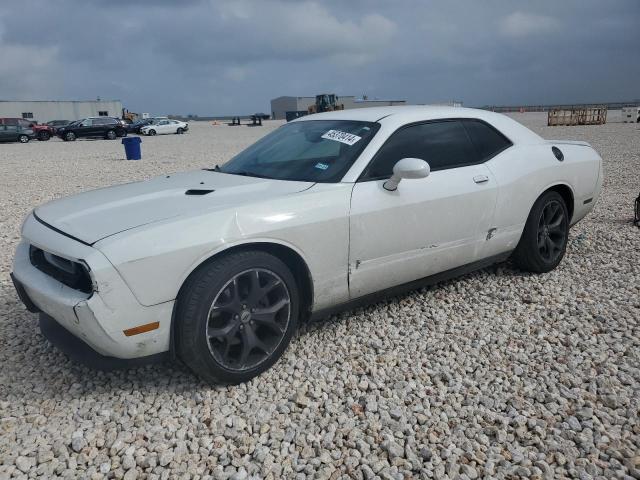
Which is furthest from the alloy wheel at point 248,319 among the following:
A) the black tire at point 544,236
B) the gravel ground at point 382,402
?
the black tire at point 544,236

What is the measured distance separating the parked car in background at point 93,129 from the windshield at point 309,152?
28.5m

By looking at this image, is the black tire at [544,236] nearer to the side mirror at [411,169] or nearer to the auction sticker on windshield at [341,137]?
the side mirror at [411,169]

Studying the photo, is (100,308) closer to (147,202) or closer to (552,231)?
(147,202)

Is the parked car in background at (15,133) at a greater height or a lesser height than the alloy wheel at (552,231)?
greater

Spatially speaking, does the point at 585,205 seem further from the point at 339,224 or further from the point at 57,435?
the point at 57,435

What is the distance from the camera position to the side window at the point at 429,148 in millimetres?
3207

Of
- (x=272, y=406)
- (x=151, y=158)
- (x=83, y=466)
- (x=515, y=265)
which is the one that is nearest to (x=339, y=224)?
(x=272, y=406)

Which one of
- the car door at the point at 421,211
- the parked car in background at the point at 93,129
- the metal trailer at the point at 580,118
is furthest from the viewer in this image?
the metal trailer at the point at 580,118

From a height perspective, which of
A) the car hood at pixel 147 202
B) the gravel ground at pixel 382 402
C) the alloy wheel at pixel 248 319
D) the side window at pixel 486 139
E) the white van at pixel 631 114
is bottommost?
the gravel ground at pixel 382 402

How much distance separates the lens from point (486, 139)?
3.86 m

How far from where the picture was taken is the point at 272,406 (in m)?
2.61

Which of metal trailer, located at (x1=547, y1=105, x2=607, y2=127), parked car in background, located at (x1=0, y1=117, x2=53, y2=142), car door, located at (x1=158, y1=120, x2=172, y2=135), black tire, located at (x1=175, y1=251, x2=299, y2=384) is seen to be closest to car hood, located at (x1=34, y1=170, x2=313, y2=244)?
black tire, located at (x1=175, y1=251, x2=299, y2=384)

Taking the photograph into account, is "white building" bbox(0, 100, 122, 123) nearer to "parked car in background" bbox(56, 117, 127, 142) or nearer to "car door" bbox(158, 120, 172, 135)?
"car door" bbox(158, 120, 172, 135)

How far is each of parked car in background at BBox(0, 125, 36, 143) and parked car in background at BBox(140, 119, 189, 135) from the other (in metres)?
8.36
